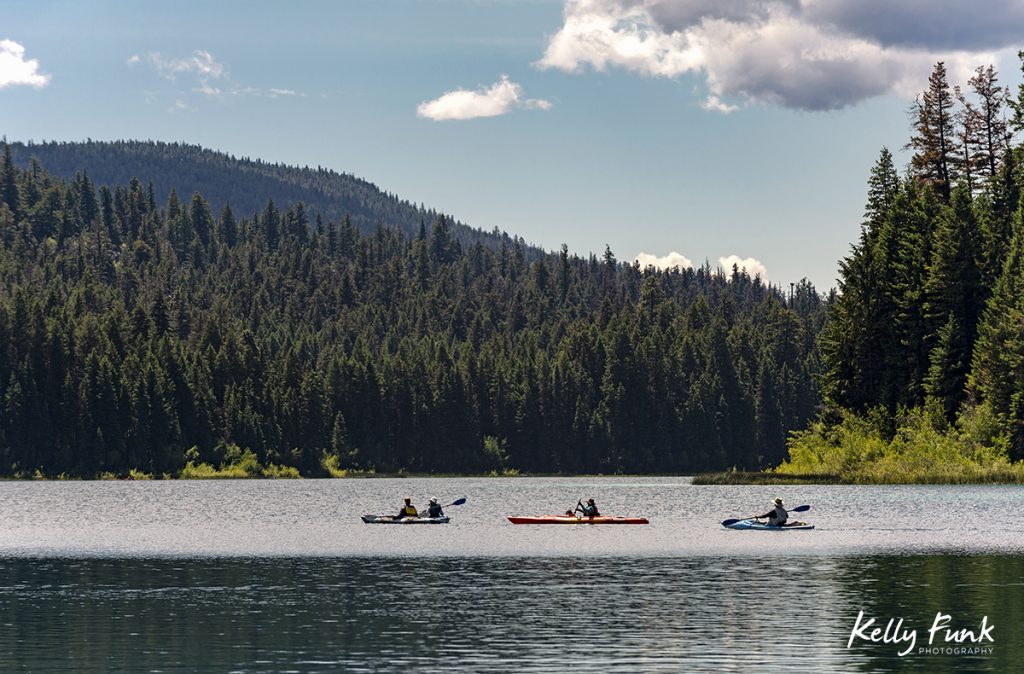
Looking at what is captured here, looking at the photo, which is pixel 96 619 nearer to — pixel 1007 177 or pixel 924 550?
pixel 924 550

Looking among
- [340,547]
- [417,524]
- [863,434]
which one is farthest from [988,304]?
[340,547]

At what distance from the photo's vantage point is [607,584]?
5591 centimetres

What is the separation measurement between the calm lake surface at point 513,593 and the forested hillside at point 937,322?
63.0 feet

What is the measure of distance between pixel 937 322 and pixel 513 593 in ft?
275

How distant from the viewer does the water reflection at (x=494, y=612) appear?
3838 cm

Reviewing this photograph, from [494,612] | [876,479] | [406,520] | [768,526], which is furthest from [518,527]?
[876,479]

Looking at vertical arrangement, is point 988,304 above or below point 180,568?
above

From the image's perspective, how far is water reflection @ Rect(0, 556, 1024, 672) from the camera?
3838cm

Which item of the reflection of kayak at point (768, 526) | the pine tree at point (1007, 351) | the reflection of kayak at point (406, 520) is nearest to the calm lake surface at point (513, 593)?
the reflection of kayak at point (406, 520)

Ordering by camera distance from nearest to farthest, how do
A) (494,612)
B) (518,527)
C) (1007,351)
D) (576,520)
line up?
(494,612) → (576,520) → (518,527) → (1007,351)

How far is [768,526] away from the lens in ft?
263

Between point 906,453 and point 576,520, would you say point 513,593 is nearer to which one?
point 576,520

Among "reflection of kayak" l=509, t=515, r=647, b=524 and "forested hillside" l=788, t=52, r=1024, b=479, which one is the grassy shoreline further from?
"reflection of kayak" l=509, t=515, r=647, b=524

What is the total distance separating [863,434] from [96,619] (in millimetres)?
94238
